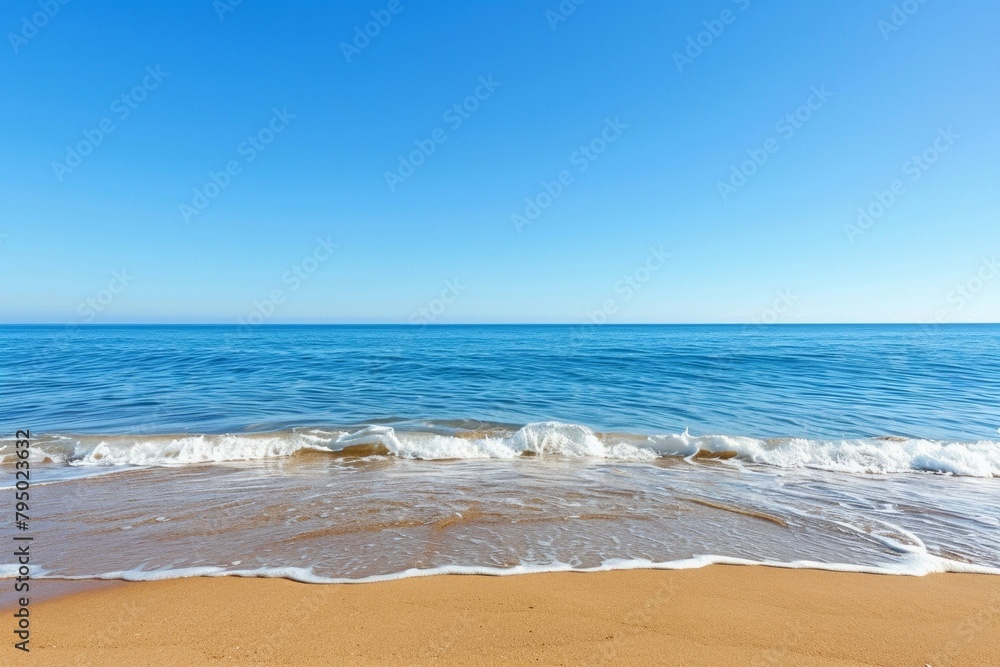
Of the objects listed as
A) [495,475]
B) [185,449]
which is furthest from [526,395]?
[185,449]

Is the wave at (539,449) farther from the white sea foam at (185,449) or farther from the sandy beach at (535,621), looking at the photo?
the sandy beach at (535,621)

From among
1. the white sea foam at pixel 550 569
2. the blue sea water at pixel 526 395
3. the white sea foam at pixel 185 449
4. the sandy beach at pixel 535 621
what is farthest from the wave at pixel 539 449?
the sandy beach at pixel 535 621

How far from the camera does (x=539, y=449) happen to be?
33.7 feet

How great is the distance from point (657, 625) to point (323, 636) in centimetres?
246

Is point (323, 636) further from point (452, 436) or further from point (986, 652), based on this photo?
point (452, 436)

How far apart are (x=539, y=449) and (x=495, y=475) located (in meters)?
2.35

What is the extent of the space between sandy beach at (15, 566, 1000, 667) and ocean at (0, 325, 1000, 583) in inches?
14.7

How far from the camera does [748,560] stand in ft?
15.3

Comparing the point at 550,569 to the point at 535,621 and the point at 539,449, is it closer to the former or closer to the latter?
the point at 535,621

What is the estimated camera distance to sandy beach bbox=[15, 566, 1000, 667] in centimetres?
308

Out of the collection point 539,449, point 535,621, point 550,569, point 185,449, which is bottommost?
point 539,449

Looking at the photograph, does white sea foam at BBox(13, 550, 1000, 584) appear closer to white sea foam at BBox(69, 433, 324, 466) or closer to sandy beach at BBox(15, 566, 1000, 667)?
sandy beach at BBox(15, 566, 1000, 667)

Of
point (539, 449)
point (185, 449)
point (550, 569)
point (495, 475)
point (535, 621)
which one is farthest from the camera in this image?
point (539, 449)

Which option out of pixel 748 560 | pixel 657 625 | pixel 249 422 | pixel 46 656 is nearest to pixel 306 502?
pixel 46 656
